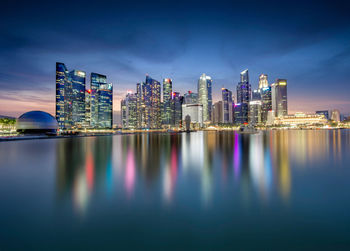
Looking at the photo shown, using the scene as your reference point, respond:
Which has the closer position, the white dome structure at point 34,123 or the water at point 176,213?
the water at point 176,213

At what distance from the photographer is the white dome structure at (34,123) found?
112m

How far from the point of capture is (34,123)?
371ft

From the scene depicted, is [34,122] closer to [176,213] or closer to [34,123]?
[34,123]

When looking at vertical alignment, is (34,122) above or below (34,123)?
above

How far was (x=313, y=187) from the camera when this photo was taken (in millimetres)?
12641

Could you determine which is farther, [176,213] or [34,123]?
[34,123]

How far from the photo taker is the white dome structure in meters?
112

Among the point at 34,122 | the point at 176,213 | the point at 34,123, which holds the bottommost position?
the point at 176,213

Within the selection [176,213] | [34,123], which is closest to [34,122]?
[34,123]

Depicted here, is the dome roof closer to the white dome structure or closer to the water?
the white dome structure

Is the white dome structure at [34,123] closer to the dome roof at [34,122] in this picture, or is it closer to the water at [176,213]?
the dome roof at [34,122]

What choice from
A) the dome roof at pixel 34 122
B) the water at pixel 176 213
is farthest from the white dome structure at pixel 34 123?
the water at pixel 176 213

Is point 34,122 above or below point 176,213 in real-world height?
above

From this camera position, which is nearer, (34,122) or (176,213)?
(176,213)
